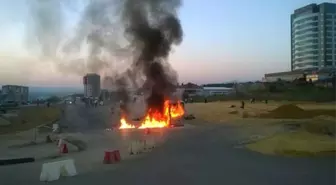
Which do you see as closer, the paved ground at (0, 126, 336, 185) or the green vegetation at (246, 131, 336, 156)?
the paved ground at (0, 126, 336, 185)

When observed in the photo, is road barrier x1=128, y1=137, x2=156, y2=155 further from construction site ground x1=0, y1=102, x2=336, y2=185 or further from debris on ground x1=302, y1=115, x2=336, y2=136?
debris on ground x1=302, y1=115, x2=336, y2=136

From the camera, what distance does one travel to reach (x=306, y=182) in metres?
15.2

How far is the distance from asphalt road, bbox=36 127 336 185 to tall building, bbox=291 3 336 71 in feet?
485

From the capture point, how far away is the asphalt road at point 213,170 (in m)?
15.7

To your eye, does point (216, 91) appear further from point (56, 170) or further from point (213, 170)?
point (56, 170)

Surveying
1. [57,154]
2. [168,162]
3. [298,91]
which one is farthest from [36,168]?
[298,91]

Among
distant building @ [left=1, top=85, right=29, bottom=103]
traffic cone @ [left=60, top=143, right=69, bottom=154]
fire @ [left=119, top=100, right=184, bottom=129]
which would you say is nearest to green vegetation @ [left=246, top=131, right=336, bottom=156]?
traffic cone @ [left=60, top=143, right=69, bottom=154]

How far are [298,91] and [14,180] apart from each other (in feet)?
A: 284

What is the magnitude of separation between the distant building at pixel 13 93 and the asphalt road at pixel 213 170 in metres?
113

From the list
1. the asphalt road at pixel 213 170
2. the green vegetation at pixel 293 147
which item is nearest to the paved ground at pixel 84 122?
the asphalt road at pixel 213 170

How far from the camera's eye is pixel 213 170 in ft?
59.1

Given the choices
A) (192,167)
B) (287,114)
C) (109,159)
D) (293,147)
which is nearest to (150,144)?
(109,159)

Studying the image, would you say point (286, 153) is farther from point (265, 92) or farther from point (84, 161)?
point (265, 92)

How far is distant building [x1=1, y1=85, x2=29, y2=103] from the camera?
129 metres
